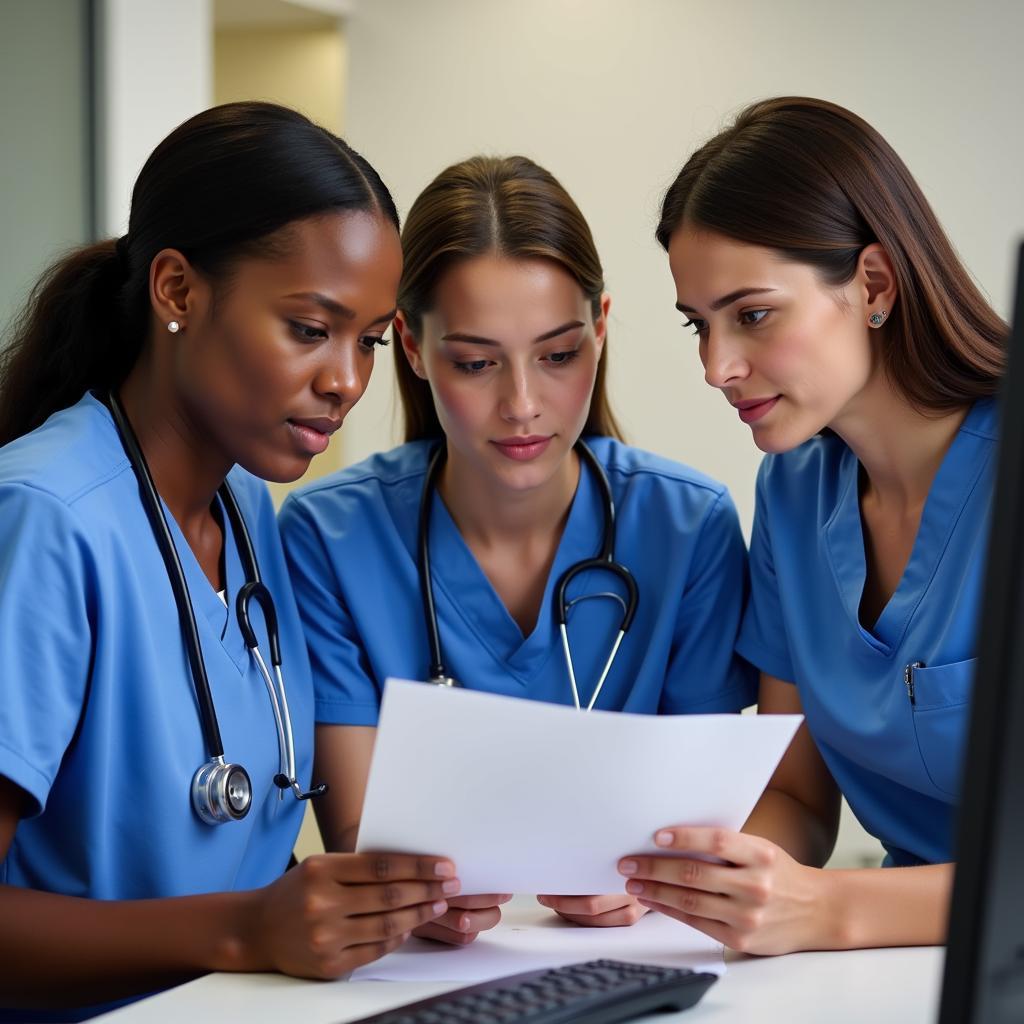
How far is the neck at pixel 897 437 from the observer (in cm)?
139

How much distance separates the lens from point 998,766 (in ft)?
1.53

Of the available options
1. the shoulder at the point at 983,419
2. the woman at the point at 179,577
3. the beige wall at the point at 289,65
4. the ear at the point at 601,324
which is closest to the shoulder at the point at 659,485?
the ear at the point at 601,324

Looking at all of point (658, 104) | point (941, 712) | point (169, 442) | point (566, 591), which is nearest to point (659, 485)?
point (566, 591)

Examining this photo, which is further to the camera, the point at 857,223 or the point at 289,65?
the point at 289,65

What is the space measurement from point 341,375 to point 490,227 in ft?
1.28

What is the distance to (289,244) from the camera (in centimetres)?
125

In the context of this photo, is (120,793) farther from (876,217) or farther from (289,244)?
(876,217)

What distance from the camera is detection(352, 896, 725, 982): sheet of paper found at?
100cm

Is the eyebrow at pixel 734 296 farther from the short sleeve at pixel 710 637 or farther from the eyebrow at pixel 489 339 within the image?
the short sleeve at pixel 710 637

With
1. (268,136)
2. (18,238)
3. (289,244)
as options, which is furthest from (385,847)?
(18,238)

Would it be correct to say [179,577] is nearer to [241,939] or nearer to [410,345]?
[241,939]

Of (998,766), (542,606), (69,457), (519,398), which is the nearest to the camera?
(998,766)

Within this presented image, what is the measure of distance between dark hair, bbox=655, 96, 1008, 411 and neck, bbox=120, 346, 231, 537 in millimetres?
588

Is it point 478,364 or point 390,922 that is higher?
point 478,364
